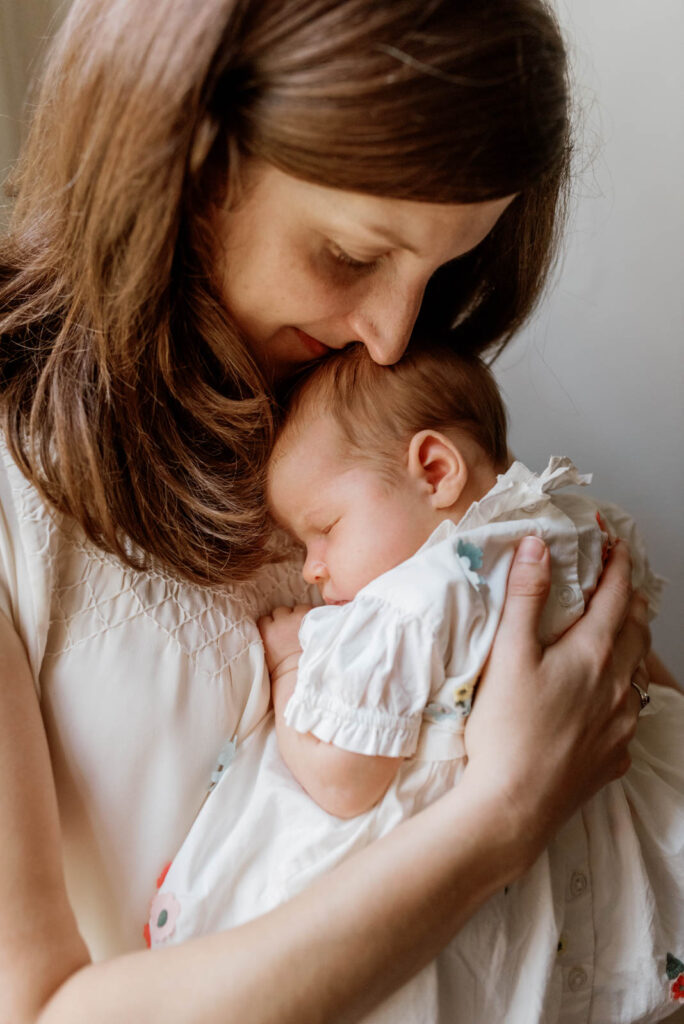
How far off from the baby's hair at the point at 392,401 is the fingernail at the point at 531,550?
15 centimetres

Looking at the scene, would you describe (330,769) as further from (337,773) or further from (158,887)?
(158,887)

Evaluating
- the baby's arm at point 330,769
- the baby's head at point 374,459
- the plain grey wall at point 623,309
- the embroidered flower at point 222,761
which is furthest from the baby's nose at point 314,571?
the plain grey wall at point 623,309

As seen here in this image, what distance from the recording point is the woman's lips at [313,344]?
1017mm

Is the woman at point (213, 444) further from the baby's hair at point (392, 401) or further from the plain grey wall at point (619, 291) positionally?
the plain grey wall at point (619, 291)

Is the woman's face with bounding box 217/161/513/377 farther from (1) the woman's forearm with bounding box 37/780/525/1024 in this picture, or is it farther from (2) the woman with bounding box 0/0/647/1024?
(1) the woman's forearm with bounding box 37/780/525/1024

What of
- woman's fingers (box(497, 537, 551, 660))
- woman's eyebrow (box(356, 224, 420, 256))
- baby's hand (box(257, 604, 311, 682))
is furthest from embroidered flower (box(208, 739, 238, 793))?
woman's eyebrow (box(356, 224, 420, 256))

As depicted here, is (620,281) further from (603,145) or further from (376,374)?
(376,374)

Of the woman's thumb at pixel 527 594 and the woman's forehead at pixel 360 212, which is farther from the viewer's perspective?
the woman's thumb at pixel 527 594

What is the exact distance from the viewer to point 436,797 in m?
0.89

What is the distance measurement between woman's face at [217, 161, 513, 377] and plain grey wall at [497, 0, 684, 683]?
629mm

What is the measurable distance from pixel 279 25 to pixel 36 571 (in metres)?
0.56

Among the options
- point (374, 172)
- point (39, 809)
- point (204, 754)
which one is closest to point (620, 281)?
point (374, 172)

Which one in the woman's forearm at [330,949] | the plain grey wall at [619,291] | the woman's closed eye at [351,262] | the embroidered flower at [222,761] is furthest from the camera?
the plain grey wall at [619,291]

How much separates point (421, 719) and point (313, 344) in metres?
0.47
